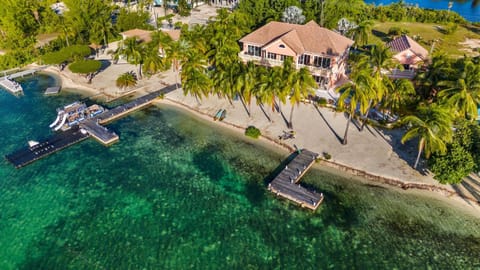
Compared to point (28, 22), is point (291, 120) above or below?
below

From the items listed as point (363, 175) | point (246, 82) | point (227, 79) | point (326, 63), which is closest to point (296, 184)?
point (363, 175)

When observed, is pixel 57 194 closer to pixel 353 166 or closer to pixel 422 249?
pixel 353 166

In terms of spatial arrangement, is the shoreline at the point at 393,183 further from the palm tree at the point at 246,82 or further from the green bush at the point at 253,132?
the palm tree at the point at 246,82

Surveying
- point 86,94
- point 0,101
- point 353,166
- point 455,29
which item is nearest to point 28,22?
point 0,101

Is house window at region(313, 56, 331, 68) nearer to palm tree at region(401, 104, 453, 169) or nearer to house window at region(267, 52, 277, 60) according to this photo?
house window at region(267, 52, 277, 60)

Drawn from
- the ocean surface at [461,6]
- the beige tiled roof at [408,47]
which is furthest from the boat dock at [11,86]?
the ocean surface at [461,6]

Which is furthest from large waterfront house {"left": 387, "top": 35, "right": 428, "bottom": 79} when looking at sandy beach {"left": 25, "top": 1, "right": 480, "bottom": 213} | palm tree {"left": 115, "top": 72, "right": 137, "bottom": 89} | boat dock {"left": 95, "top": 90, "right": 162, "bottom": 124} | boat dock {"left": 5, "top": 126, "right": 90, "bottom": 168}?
boat dock {"left": 5, "top": 126, "right": 90, "bottom": 168}
